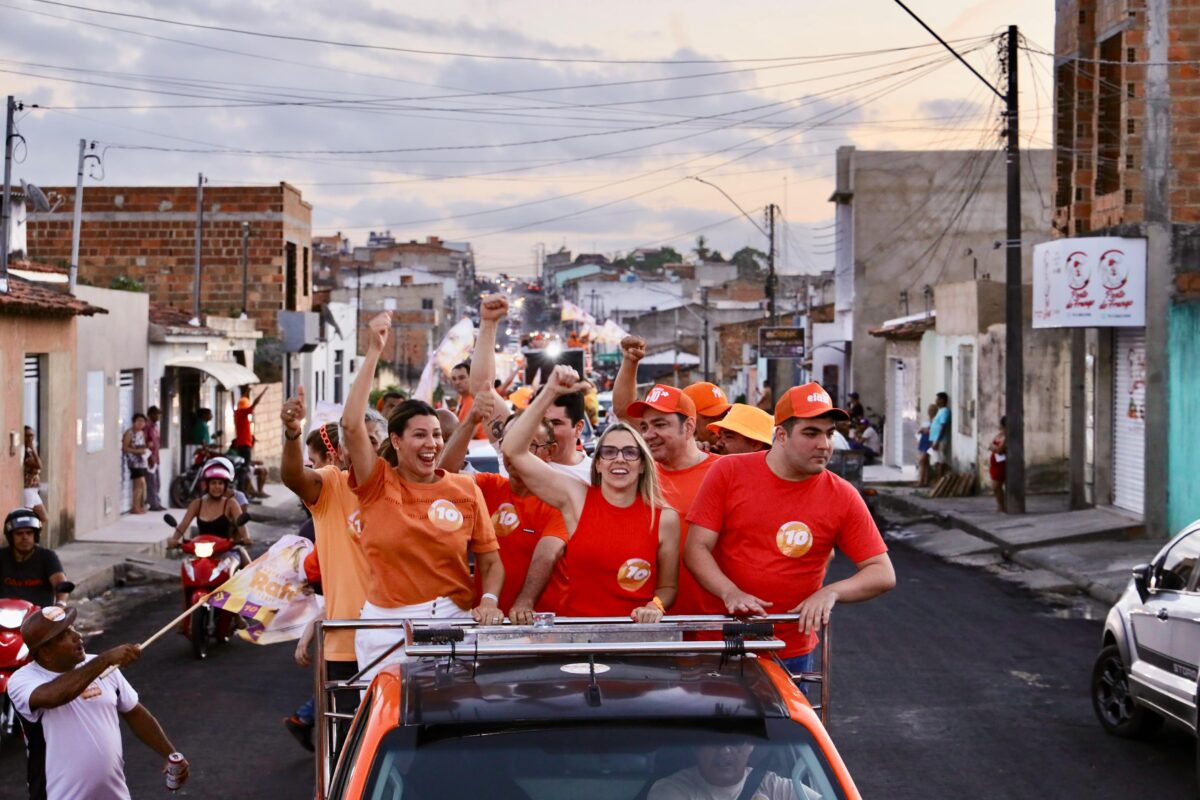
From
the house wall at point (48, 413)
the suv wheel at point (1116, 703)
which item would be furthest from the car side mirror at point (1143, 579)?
the house wall at point (48, 413)

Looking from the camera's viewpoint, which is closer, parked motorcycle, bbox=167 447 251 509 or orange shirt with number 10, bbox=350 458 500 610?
orange shirt with number 10, bbox=350 458 500 610

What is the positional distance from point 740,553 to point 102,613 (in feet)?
39.5

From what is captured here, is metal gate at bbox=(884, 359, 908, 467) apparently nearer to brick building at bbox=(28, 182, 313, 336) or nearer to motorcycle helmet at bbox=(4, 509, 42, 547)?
brick building at bbox=(28, 182, 313, 336)

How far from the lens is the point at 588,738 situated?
13.6 ft

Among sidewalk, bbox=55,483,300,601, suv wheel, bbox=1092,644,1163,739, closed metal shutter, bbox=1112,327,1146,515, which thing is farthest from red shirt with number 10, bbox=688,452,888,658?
closed metal shutter, bbox=1112,327,1146,515

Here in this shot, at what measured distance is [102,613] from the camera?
1686 centimetres

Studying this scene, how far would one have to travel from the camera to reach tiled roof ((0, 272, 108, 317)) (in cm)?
2005

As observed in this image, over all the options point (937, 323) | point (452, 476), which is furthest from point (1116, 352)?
point (452, 476)

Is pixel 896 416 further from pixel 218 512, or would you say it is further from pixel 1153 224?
pixel 218 512

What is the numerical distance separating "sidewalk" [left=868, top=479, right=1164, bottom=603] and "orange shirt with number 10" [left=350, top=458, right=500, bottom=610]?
1207 cm

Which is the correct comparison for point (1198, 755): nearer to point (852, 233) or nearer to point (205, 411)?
point (205, 411)

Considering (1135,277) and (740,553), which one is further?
(1135,277)

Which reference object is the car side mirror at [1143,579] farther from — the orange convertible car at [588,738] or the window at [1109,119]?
the window at [1109,119]

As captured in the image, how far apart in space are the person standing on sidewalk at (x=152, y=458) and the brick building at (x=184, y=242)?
1505 cm
